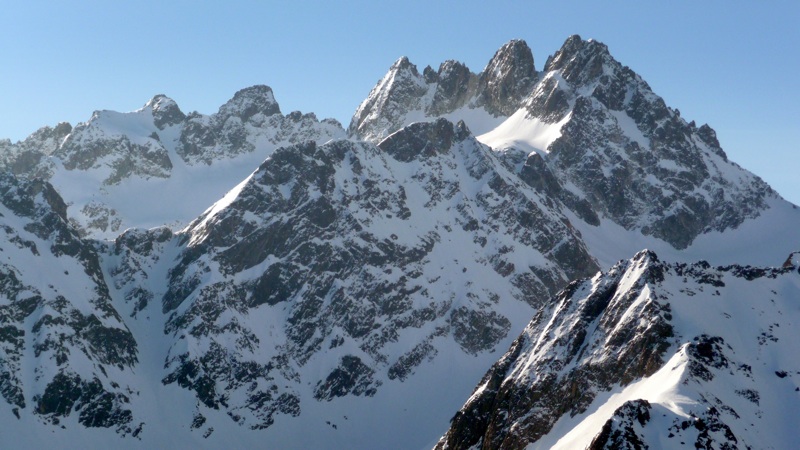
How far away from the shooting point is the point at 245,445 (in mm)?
190250

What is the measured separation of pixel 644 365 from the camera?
109562 millimetres

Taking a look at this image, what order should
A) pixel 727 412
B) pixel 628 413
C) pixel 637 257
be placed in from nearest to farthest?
pixel 628 413 < pixel 727 412 < pixel 637 257

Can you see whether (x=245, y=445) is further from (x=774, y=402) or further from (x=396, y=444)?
(x=774, y=402)

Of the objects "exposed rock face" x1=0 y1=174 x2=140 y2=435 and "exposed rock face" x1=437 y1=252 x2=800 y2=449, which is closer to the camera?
"exposed rock face" x1=437 y1=252 x2=800 y2=449

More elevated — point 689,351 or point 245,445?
point 245,445

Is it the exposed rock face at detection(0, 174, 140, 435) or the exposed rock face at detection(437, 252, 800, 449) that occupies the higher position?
the exposed rock face at detection(0, 174, 140, 435)

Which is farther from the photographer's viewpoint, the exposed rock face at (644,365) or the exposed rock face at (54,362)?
the exposed rock face at (54,362)

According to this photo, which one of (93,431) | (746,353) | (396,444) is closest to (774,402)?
(746,353)

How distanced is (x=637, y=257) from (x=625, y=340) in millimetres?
17030

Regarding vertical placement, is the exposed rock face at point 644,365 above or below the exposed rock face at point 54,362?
below

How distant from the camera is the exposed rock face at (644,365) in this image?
92.7 metres

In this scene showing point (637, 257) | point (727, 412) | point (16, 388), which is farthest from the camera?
point (16, 388)

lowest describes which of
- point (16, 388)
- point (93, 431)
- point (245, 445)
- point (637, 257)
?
point (637, 257)

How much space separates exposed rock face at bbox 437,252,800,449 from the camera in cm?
9269
